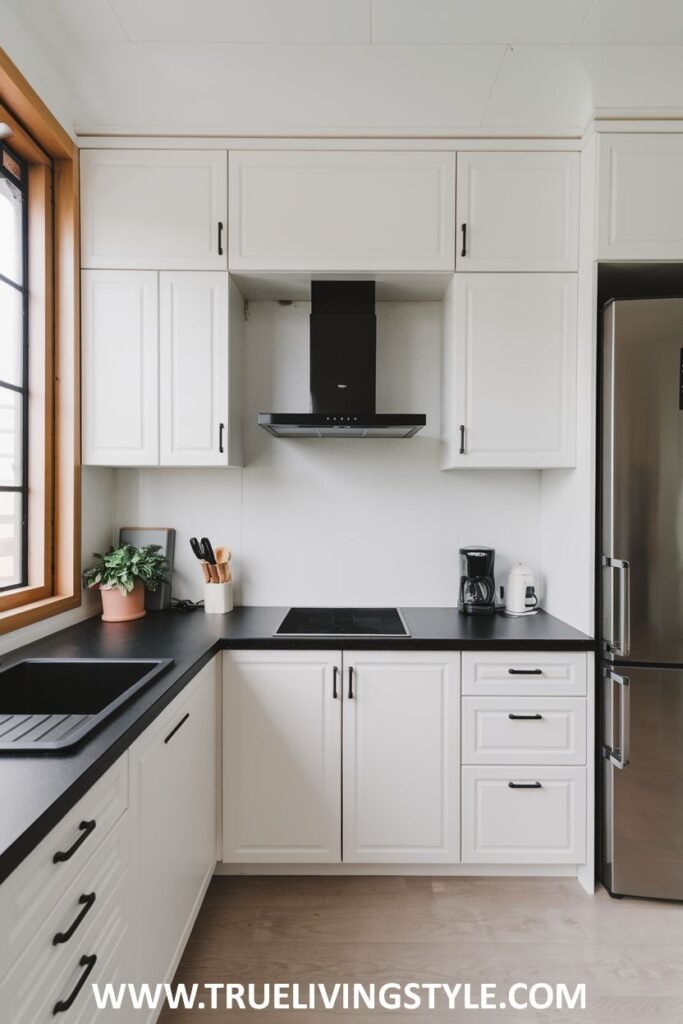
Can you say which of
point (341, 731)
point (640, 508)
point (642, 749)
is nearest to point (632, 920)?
point (642, 749)

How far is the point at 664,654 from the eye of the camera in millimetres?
1913

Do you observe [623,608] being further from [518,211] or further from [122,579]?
[122,579]

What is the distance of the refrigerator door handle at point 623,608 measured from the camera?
1.91 m

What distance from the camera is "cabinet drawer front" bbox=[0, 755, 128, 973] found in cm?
77

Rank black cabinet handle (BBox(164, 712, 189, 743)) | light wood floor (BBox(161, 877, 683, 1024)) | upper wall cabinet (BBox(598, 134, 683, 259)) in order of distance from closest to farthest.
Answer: black cabinet handle (BBox(164, 712, 189, 743))
light wood floor (BBox(161, 877, 683, 1024))
upper wall cabinet (BBox(598, 134, 683, 259))

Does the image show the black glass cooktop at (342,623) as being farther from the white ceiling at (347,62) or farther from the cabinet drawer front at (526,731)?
the white ceiling at (347,62)

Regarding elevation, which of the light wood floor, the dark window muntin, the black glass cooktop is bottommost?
the light wood floor

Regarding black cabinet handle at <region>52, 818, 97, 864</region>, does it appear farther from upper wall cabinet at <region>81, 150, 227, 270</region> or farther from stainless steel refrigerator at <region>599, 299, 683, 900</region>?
upper wall cabinet at <region>81, 150, 227, 270</region>

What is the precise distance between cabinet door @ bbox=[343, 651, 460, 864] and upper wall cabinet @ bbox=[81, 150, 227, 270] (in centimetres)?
167

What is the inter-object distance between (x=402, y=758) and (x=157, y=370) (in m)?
1.73

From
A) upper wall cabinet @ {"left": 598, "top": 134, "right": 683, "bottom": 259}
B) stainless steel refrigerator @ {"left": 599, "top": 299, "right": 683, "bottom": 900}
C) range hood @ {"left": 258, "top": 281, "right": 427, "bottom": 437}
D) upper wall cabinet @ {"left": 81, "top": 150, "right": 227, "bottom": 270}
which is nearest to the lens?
stainless steel refrigerator @ {"left": 599, "top": 299, "right": 683, "bottom": 900}

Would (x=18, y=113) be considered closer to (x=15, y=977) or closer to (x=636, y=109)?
(x=636, y=109)

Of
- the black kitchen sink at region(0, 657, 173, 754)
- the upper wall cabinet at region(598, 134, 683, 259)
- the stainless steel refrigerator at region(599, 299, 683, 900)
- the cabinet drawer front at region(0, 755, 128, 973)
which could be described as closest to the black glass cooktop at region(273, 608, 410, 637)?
the black kitchen sink at region(0, 657, 173, 754)

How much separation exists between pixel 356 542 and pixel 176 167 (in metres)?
1.66
